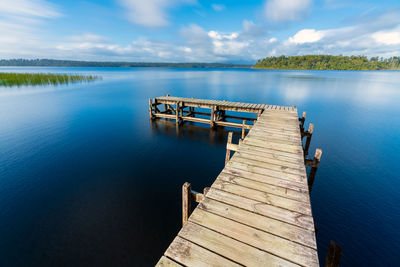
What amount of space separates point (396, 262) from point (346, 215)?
71.6 inches

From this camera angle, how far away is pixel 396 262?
567cm

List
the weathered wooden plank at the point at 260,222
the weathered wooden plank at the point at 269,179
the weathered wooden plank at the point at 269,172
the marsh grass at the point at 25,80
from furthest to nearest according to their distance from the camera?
the marsh grass at the point at 25,80, the weathered wooden plank at the point at 269,172, the weathered wooden plank at the point at 269,179, the weathered wooden plank at the point at 260,222

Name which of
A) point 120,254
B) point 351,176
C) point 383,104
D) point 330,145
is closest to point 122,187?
point 120,254

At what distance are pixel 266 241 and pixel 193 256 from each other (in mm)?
1146

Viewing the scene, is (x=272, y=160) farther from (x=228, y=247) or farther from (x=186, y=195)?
(x=228, y=247)

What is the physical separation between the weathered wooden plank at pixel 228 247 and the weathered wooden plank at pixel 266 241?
81 mm

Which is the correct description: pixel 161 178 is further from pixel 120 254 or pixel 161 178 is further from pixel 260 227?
pixel 260 227

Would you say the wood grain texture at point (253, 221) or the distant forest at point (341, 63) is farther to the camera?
the distant forest at point (341, 63)

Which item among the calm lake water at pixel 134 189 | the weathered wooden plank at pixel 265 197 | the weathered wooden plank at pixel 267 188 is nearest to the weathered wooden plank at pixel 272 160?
the weathered wooden plank at pixel 267 188

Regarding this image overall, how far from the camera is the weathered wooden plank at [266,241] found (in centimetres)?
249

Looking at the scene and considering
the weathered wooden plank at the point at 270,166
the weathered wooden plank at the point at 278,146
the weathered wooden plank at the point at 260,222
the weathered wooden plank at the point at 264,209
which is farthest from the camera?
the weathered wooden plank at the point at 278,146

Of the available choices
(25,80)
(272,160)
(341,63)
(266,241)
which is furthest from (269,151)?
(341,63)

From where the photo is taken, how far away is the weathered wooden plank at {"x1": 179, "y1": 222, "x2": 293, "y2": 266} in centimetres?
244

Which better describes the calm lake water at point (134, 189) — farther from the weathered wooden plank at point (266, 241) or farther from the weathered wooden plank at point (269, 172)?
the weathered wooden plank at point (266, 241)
